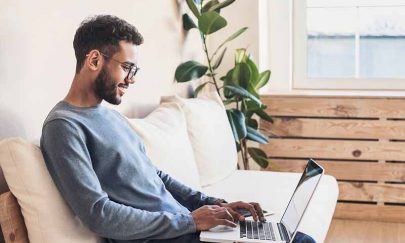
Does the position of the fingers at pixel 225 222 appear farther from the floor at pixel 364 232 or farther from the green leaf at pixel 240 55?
the green leaf at pixel 240 55

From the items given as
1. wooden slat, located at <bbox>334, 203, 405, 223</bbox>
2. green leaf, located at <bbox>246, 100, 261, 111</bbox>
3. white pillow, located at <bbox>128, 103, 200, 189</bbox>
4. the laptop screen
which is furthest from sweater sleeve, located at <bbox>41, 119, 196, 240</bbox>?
wooden slat, located at <bbox>334, 203, 405, 223</bbox>

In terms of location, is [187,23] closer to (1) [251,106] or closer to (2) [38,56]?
(1) [251,106]

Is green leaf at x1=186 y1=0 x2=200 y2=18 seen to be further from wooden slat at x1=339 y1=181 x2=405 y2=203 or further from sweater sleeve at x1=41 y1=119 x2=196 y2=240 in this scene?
sweater sleeve at x1=41 y1=119 x2=196 y2=240

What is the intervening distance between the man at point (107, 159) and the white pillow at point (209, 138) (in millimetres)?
820

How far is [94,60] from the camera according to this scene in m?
1.68

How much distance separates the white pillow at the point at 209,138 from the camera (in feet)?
8.72

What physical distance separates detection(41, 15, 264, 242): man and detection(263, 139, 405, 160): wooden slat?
171cm

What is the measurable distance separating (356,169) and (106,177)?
2.10m

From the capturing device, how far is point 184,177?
234 centimetres

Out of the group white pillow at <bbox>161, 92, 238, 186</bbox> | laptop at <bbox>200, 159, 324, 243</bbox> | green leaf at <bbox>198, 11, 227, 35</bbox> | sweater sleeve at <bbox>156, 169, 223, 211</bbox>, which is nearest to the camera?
laptop at <bbox>200, 159, 324, 243</bbox>

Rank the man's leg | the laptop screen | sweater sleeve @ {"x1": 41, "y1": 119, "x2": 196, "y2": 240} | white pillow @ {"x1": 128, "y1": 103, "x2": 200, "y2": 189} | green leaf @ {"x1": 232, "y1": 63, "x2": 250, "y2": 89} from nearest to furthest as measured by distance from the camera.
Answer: sweater sleeve @ {"x1": 41, "y1": 119, "x2": 196, "y2": 240}
the laptop screen
the man's leg
white pillow @ {"x1": 128, "y1": 103, "x2": 200, "y2": 189}
green leaf @ {"x1": 232, "y1": 63, "x2": 250, "y2": 89}

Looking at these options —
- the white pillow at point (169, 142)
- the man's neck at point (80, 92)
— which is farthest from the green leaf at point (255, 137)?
the man's neck at point (80, 92)

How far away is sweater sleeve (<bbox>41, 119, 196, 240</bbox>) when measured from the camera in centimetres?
151

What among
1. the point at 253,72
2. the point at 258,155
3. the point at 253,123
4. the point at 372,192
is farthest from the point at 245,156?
the point at 372,192
